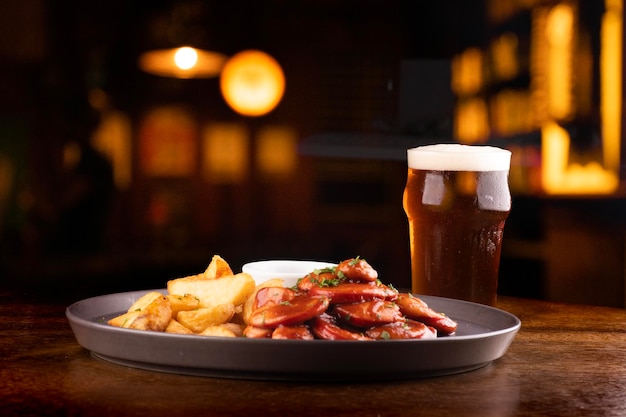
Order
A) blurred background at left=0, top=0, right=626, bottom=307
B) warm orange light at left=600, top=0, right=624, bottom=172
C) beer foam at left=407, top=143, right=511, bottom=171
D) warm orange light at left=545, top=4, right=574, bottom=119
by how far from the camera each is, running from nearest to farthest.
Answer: beer foam at left=407, top=143, right=511, bottom=171 < warm orange light at left=600, top=0, right=624, bottom=172 < warm orange light at left=545, top=4, right=574, bottom=119 < blurred background at left=0, top=0, right=626, bottom=307

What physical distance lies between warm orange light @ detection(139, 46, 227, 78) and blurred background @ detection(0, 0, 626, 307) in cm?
1

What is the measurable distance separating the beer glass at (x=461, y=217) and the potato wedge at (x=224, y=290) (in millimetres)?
519

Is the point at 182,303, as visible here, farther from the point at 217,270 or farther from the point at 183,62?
the point at 183,62

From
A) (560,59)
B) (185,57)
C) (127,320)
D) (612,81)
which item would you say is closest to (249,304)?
(127,320)

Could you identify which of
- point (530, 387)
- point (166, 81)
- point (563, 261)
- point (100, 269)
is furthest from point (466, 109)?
point (530, 387)

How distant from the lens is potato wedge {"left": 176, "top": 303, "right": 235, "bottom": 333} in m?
1.15

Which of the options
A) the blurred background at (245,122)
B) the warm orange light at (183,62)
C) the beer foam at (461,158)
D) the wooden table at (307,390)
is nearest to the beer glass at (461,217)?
the beer foam at (461,158)

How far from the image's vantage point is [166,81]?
23.4 feet

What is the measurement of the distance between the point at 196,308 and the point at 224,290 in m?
0.05

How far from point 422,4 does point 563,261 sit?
9.62 feet

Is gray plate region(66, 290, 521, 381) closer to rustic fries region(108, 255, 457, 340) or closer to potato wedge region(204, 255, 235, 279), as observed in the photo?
rustic fries region(108, 255, 457, 340)

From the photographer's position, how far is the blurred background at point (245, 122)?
6059mm

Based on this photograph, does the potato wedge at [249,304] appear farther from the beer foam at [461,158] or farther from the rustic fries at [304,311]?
the beer foam at [461,158]

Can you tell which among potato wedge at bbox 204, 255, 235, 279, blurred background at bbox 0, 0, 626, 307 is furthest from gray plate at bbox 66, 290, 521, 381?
blurred background at bbox 0, 0, 626, 307
